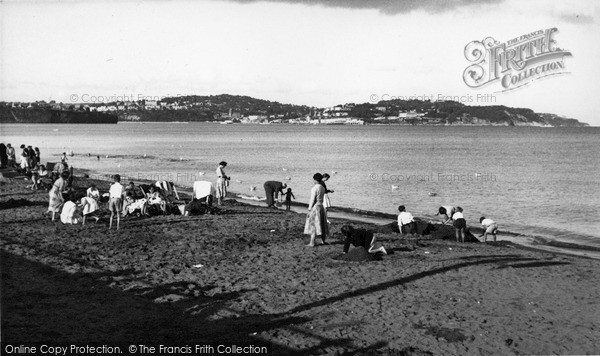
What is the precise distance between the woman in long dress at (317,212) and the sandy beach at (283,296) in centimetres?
42

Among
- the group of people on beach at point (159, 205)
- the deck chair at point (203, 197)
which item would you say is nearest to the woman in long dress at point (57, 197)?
the group of people on beach at point (159, 205)

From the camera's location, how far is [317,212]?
44.6 ft

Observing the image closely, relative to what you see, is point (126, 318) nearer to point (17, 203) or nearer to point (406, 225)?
point (406, 225)

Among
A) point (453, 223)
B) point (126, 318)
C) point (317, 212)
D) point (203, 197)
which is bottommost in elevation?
point (126, 318)

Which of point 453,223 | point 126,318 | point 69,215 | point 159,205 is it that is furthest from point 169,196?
point 126,318

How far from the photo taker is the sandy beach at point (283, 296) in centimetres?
831

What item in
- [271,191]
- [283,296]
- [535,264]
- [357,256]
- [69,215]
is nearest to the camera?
[283,296]

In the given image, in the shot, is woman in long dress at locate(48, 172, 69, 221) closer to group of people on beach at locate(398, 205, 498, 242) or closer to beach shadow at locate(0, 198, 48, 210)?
beach shadow at locate(0, 198, 48, 210)

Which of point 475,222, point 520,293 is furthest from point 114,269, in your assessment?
point 475,222

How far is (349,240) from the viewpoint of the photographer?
43.1 feet

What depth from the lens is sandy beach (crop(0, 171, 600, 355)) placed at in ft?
27.3

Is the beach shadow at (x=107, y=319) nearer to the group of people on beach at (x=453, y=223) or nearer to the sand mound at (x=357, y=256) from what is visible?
the sand mound at (x=357, y=256)

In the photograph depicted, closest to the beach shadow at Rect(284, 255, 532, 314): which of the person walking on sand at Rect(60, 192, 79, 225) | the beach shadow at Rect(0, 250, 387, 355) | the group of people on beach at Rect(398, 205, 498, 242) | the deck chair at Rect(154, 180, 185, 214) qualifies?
the beach shadow at Rect(0, 250, 387, 355)

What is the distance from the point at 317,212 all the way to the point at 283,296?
3.70m
